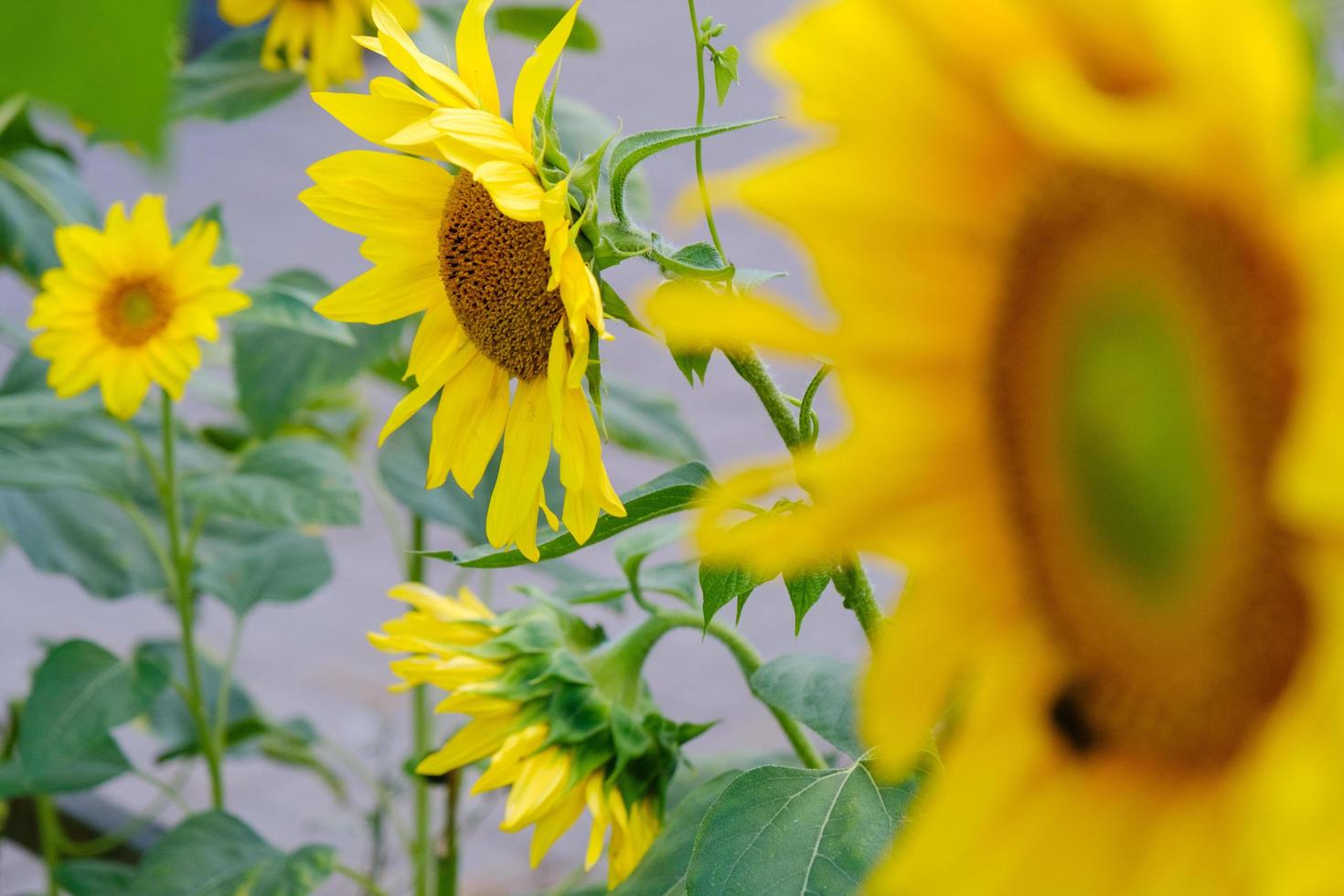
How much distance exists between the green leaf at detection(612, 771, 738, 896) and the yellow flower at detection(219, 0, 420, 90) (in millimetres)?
397

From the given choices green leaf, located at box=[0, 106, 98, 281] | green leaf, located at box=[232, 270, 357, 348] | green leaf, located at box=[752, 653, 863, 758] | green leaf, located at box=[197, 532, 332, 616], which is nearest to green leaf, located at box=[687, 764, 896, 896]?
green leaf, located at box=[752, 653, 863, 758]

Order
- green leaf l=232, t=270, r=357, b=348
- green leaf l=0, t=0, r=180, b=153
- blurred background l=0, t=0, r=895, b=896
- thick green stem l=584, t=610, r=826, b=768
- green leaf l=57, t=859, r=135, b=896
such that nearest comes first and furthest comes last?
green leaf l=0, t=0, r=180, b=153
thick green stem l=584, t=610, r=826, b=768
green leaf l=232, t=270, r=357, b=348
green leaf l=57, t=859, r=135, b=896
blurred background l=0, t=0, r=895, b=896

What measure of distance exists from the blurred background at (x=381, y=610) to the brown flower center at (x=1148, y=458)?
1.98ft

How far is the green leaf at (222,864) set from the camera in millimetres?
528

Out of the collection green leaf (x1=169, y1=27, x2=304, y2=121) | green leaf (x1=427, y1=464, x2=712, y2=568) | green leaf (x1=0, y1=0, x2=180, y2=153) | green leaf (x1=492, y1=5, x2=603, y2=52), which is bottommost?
green leaf (x1=169, y1=27, x2=304, y2=121)

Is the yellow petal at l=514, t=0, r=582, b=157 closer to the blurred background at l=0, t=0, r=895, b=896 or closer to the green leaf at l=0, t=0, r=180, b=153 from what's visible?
the green leaf at l=0, t=0, r=180, b=153

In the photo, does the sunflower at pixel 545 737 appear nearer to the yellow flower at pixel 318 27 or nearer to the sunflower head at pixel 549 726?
the sunflower head at pixel 549 726

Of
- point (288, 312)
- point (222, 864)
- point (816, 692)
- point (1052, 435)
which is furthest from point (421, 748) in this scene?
point (1052, 435)

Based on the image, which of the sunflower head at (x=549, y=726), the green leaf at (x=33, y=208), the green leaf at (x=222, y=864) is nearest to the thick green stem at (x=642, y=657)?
the sunflower head at (x=549, y=726)

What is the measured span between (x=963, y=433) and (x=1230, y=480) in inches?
1.1

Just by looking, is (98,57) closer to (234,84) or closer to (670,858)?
(670,858)

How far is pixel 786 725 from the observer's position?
35cm

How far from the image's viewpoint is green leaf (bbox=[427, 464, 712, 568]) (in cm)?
27

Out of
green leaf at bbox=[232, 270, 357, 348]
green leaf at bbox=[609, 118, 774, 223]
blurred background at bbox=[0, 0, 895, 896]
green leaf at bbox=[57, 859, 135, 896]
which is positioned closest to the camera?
green leaf at bbox=[609, 118, 774, 223]
